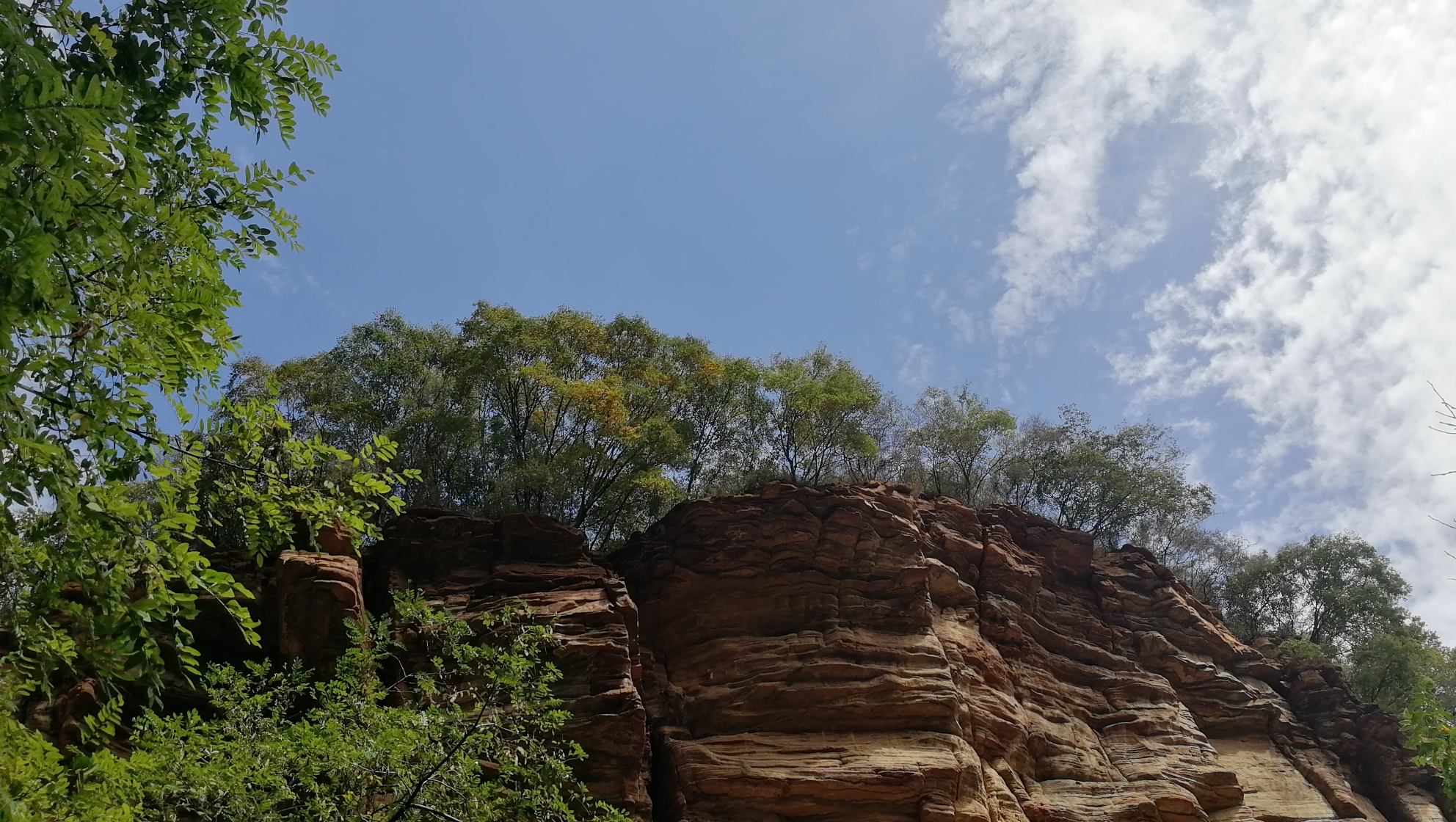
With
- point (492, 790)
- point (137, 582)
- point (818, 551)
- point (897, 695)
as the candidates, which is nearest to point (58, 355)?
point (137, 582)

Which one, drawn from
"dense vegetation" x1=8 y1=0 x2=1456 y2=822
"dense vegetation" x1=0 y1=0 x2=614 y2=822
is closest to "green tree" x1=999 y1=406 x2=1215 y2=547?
"dense vegetation" x1=8 y1=0 x2=1456 y2=822

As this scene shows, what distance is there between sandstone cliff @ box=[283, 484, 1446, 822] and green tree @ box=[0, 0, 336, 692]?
17.1 m

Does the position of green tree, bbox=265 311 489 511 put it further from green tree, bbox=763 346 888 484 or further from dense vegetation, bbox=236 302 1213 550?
green tree, bbox=763 346 888 484

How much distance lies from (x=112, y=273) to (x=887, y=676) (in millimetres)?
21963

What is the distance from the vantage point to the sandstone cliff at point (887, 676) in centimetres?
2145

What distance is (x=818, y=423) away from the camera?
3612cm

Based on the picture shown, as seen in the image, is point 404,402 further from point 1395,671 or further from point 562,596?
point 1395,671

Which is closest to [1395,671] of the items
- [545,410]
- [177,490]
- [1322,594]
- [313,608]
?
[1322,594]

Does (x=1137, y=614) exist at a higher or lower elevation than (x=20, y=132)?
higher

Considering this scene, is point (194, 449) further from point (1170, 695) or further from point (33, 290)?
point (1170, 695)

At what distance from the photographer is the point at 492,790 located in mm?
11180

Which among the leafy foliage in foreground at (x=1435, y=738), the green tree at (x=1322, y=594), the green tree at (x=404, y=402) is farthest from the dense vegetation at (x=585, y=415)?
the leafy foliage in foreground at (x=1435, y=738)

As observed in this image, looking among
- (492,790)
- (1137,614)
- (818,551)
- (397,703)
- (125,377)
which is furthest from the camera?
(1137,614)

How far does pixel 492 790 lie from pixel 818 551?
1687cm
